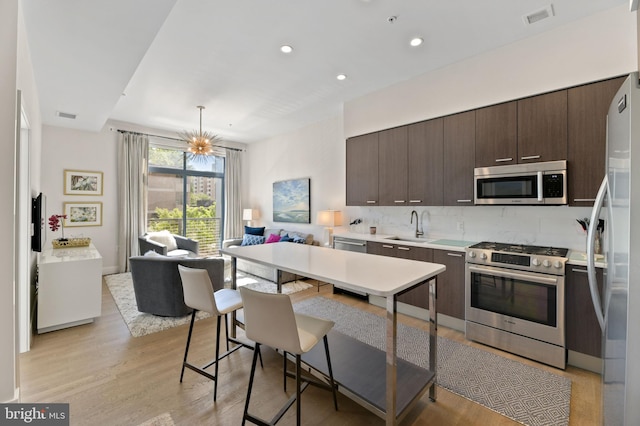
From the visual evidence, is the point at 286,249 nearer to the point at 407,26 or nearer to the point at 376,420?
the point at 376,420

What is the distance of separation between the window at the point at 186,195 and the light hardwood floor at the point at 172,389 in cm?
377

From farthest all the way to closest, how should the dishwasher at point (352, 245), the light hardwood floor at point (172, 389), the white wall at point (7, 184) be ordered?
the dishwasher at point (352, 245) < the light hardwood floor at point (172, 389) < the white wall at point (7, 184)

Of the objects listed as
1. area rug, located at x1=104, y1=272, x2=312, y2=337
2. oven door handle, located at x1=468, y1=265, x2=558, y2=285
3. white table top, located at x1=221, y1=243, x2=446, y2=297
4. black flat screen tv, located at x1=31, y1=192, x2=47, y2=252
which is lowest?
area rug, located at x1=104, y1=272, x2=312, y2=337

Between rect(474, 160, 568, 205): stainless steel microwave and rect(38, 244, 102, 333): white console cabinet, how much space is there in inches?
179

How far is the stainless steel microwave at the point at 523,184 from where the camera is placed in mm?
2686

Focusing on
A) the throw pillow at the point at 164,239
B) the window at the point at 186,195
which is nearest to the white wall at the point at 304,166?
the window at the point at 186,195

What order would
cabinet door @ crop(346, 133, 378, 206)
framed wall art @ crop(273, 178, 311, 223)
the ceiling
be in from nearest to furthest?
1. the ceiling
2. cabinet door @ crop(346, 133, 378, 206)
3. framed wall art @ crop(273, 178, 311, 223)

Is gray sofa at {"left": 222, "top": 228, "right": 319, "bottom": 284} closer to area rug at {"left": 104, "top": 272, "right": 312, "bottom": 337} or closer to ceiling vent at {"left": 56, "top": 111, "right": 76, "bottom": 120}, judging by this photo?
area rug at {"left": 104, "top": 272, "right": 312, "bottom": 337}

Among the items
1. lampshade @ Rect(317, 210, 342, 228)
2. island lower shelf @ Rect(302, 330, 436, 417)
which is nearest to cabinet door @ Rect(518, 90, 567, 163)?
island lower shelf @ Rect(302, 330, 436, 417)

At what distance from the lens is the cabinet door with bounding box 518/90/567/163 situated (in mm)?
2693

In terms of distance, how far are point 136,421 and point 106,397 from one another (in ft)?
1.46

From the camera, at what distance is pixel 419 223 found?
4133mm

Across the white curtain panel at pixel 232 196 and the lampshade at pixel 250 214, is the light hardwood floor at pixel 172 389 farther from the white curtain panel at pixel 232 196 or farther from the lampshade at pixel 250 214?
the white curtain panel at pixel 232 196

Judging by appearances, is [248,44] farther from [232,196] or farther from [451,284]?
[232,196]
